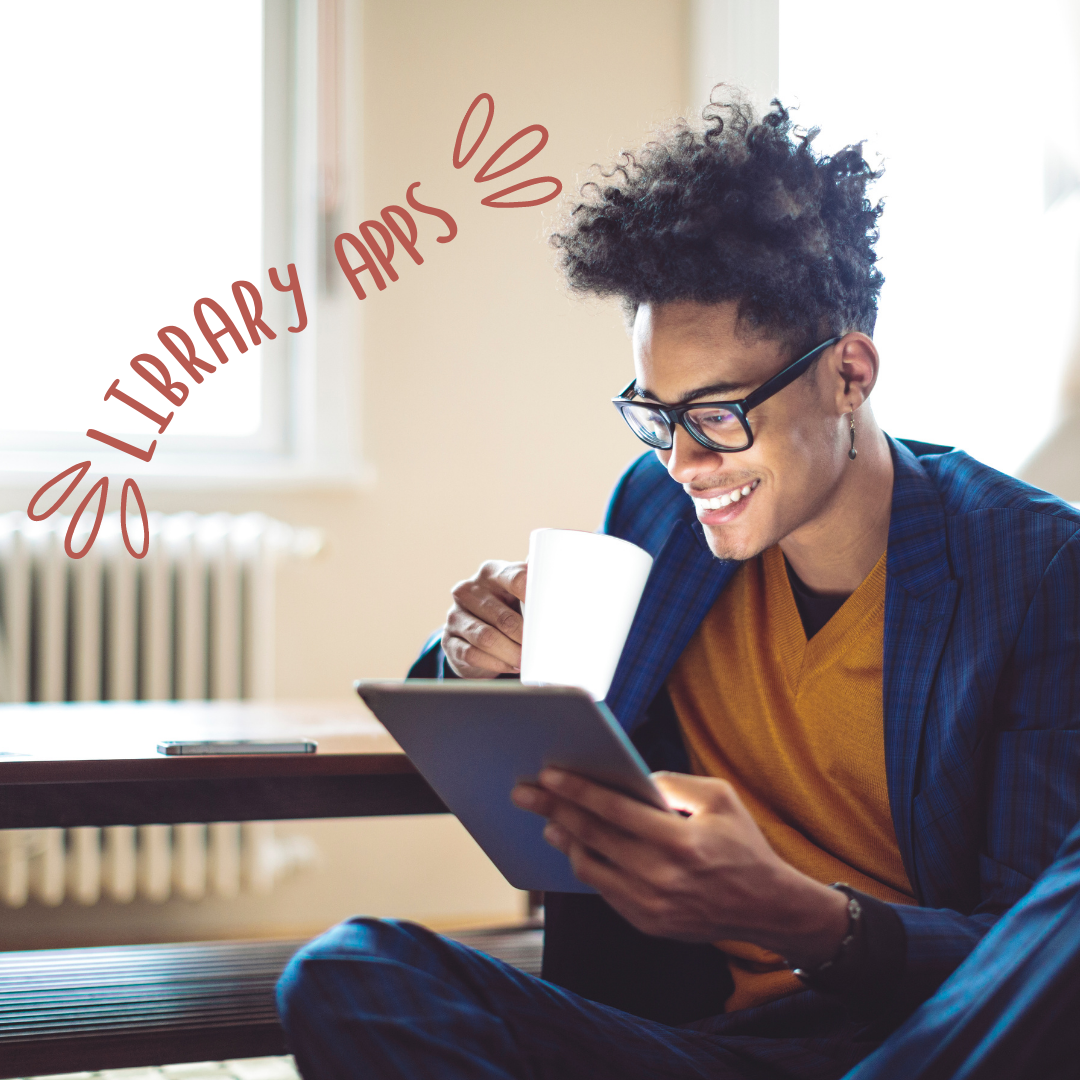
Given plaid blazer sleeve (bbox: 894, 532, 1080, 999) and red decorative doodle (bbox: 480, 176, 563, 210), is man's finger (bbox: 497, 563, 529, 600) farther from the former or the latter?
red decorative doodle (bbox: 480, 176, 563, 210)

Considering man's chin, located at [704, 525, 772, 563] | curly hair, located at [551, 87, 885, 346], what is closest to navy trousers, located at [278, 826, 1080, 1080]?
man's chin, located at [704, 525, 772, 563]

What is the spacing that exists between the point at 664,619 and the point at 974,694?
361mm

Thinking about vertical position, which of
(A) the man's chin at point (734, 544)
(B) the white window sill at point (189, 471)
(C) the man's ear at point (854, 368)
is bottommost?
(A) the man's chin at point (734, 544)

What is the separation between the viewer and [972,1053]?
2.26 ft

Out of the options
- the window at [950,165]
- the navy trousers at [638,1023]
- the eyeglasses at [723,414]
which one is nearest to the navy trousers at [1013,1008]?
the navy trousers at [638,1023]

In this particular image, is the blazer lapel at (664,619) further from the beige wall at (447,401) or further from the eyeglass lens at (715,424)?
the beige wall at (447,401)

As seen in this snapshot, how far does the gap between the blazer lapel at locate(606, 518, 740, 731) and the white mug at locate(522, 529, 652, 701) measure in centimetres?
27

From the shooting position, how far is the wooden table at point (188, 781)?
1.03 m

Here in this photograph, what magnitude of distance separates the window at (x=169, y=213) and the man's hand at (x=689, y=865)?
1.74 meters

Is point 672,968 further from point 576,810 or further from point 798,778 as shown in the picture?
point 576,810

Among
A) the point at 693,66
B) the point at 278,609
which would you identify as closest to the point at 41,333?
the point at 278,609

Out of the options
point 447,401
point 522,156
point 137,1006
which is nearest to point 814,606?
point 137,1006

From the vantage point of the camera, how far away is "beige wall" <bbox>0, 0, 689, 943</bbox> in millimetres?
2402

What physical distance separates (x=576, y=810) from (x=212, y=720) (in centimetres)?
77
